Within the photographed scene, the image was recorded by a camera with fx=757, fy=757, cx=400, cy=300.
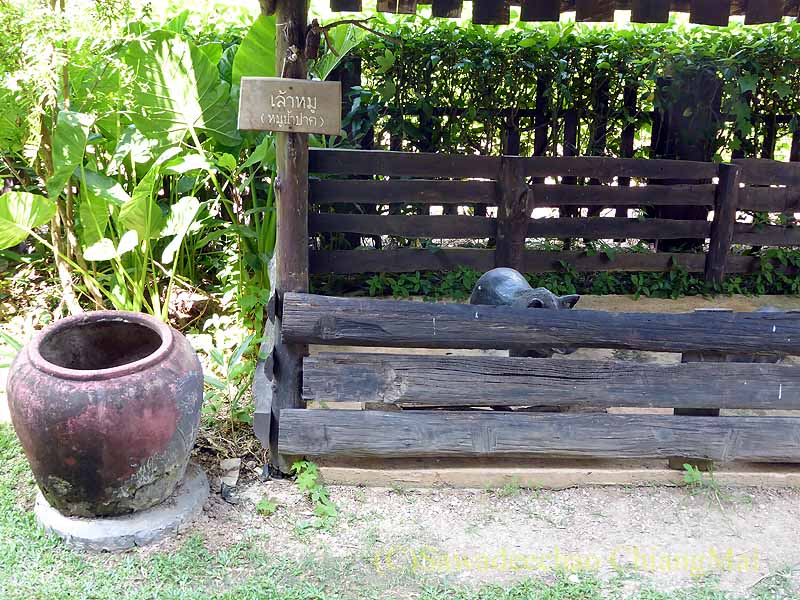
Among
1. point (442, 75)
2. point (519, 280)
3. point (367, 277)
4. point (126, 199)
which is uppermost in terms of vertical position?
point (442, 75)

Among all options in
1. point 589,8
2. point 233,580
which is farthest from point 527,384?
point 589,8

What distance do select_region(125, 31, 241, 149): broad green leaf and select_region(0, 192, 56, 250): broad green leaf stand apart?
815mm

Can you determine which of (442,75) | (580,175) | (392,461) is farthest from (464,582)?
(442,75)

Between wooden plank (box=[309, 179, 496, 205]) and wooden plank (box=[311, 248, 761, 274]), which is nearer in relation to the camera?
wooden plank (box=[309, 179, 496, 205])

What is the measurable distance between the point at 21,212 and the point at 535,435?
3.22 m

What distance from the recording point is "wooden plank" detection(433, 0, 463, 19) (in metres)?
3.69

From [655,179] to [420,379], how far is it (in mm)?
4150

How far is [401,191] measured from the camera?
5727 millimetres

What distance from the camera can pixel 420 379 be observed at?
3.49m

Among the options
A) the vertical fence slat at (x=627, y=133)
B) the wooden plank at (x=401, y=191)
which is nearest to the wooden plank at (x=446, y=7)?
the wooden plank at (x=401, y=191)

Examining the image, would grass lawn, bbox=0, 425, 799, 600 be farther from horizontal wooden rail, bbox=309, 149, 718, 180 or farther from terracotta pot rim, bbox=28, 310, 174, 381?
horizontal wooden rail, bbox=309, 149, 718, 180

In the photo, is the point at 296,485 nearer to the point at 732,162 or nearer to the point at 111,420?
the point at 111,420

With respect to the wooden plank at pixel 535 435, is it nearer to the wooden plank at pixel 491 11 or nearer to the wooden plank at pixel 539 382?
the wooden plank at pixel 539 382

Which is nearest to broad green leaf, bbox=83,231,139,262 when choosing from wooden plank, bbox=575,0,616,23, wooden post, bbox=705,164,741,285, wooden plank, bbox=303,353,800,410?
wooden plank, bbox=303,353,800,410
